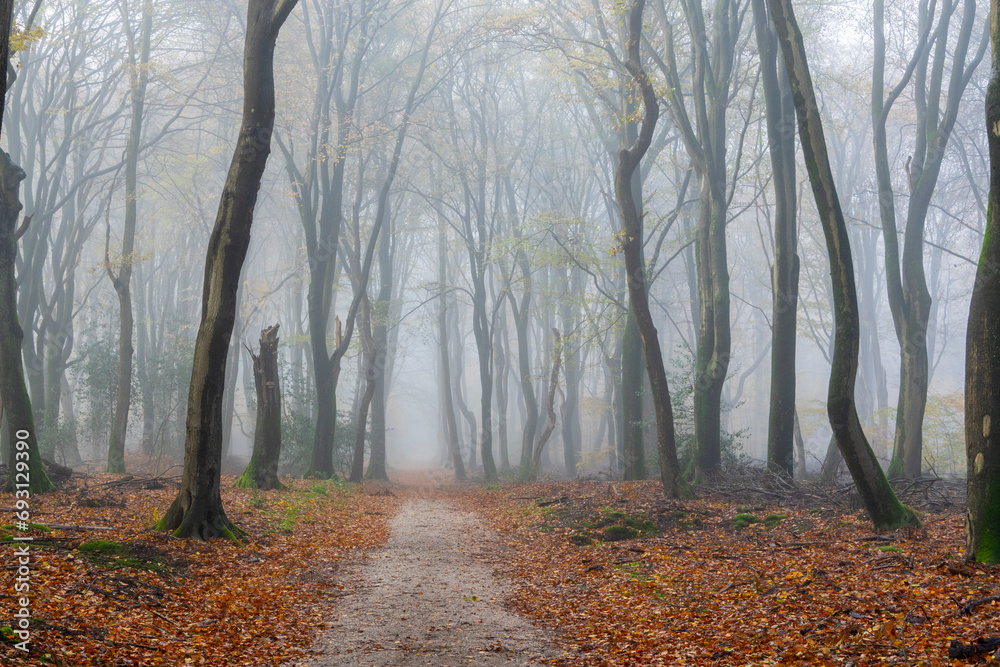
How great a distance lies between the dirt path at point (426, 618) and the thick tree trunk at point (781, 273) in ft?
20.6

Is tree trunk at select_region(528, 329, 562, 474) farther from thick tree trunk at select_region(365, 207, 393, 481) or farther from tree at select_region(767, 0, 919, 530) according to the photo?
tree at select_region(767, 0, 919, 530)

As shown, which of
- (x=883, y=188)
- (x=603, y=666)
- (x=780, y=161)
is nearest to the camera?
(x=603, y=666)

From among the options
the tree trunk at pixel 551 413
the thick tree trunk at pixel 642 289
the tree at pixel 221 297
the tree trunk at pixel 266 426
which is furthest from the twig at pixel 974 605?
the tree trunk at pixel 551 413

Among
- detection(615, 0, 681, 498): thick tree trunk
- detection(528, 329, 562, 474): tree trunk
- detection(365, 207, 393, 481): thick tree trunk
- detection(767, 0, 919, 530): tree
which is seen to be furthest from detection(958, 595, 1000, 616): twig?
detection(365, 207, 393, 481): thick tree trunk

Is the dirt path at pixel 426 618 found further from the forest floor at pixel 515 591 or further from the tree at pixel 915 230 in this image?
the tree at pixel 915 230

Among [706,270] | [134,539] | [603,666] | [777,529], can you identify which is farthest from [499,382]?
[603,666]

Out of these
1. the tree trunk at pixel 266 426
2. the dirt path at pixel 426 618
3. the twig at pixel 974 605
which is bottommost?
the dirt path at pixel 426 618

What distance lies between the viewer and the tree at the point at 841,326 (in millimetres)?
7555

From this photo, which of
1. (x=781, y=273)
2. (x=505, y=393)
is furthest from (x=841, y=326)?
(x=505, y=393)

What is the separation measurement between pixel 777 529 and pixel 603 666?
16.3 feet

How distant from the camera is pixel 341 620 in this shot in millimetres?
5879

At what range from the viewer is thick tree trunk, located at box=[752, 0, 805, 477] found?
40.2ft

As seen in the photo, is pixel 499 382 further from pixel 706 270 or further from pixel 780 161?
pixel 780 161

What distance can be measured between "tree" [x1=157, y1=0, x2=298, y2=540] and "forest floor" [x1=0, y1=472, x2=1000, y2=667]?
20.2 inches
